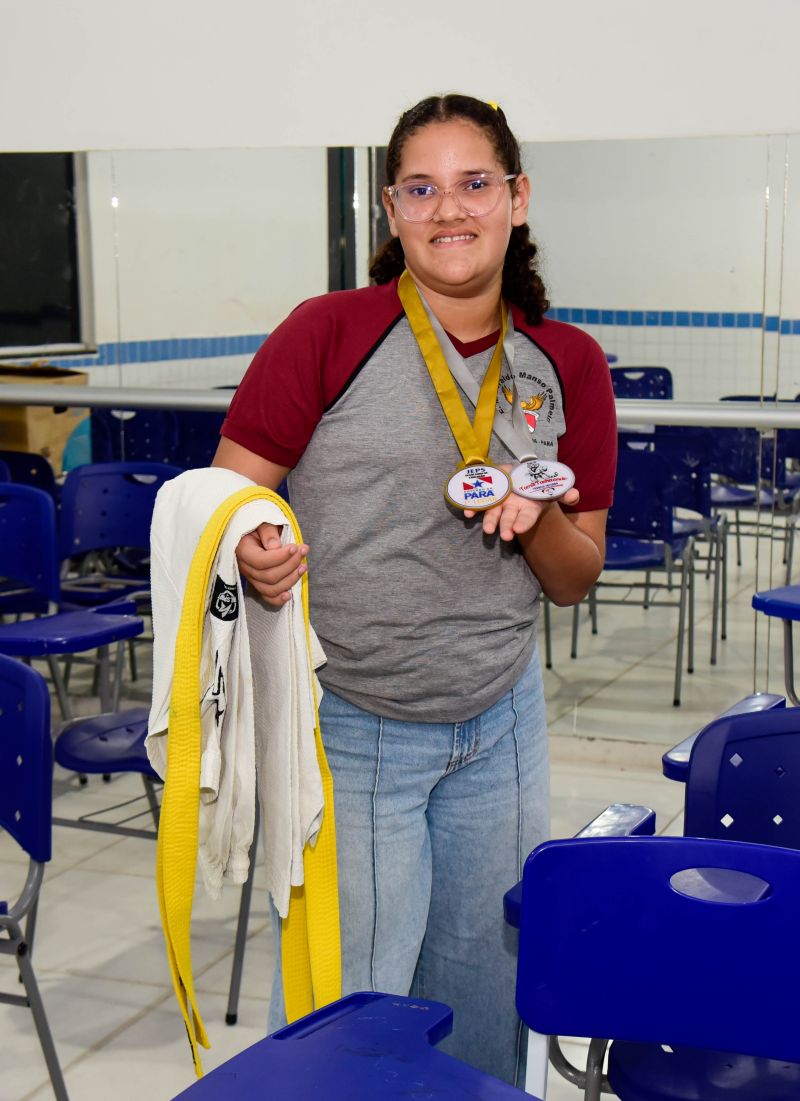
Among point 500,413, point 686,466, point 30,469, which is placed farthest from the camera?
point 30,469

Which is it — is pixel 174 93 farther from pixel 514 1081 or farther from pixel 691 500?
pixel 514 1081

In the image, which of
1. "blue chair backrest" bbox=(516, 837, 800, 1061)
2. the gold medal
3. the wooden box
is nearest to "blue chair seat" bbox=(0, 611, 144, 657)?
the wooden box

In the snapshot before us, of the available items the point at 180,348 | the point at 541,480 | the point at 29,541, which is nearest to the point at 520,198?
the point at 541,480

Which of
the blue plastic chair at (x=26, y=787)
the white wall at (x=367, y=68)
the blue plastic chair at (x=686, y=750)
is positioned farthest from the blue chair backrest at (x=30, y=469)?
the blue plastic chair at (x=686, y=750)

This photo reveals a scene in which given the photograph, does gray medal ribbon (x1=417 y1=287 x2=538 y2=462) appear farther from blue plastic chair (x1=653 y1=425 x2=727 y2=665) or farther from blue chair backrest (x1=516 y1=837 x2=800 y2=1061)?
blue plastic chair (x1=653 y1=425 x2=727 y2=665)

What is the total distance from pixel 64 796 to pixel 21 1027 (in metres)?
1.32

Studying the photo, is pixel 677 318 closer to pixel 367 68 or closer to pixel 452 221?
pixel 367 68

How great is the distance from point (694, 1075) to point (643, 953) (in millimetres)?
372

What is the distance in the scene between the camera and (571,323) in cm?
396

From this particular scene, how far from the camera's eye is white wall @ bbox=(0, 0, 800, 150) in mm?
4105

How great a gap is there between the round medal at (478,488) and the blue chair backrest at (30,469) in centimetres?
362

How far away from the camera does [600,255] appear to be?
4391 millimetres

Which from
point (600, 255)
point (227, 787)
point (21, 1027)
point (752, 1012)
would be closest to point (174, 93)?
point (600, 255)

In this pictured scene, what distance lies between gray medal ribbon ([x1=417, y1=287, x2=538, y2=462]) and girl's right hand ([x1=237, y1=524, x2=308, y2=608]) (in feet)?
0.98
